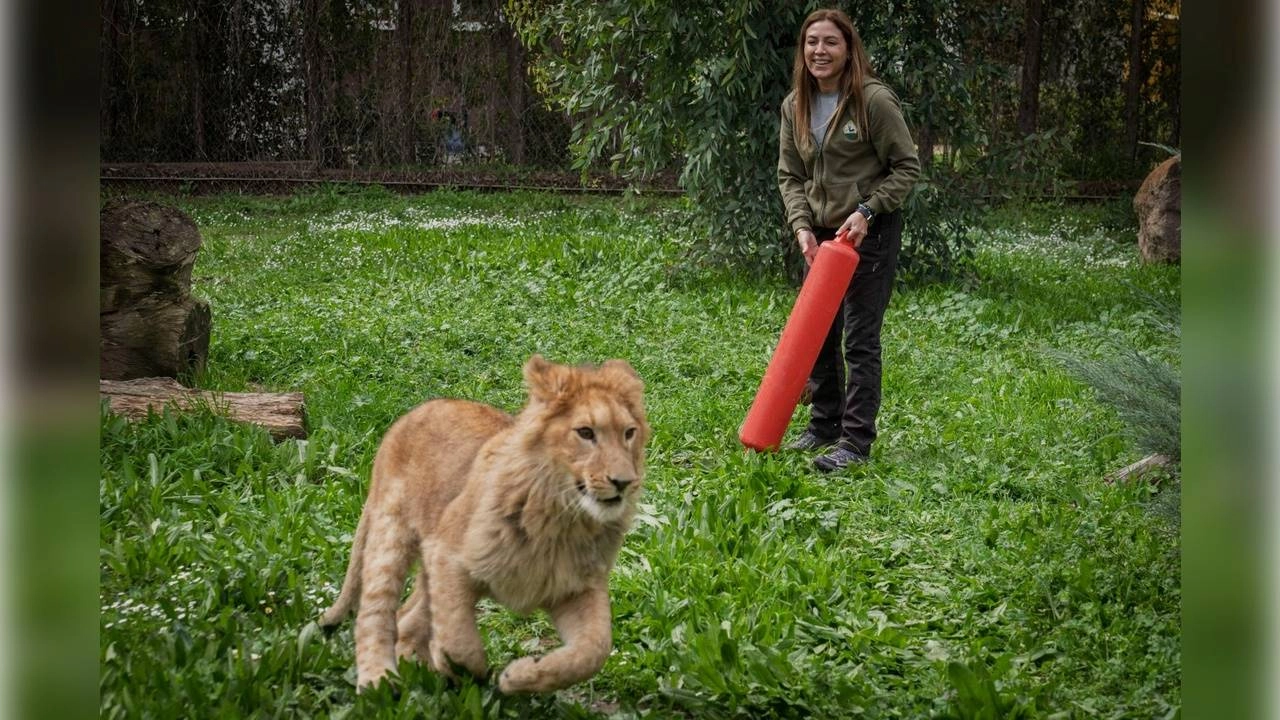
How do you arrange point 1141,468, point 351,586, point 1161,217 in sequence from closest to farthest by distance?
1. point 351,586
2. point 1141,468
3. point 1161,217

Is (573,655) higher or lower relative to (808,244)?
lower

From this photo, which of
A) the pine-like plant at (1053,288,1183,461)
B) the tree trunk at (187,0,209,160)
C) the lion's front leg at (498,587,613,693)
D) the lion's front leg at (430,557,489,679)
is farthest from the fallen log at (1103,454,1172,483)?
the tree trunk at (187,0,209,160)

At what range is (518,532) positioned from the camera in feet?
9.81

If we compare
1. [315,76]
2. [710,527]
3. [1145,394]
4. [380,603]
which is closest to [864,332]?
[1145,394]

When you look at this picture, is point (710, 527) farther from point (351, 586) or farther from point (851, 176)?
point (851, 176)

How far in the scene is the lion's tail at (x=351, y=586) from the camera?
350cm

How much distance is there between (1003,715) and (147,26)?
16.3 meters

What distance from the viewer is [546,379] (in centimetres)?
282

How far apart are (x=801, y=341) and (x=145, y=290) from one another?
11.1 ft

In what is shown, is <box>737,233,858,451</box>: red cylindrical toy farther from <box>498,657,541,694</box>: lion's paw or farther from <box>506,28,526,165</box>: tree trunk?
<box>506,28,526,165</box>: tree trunk

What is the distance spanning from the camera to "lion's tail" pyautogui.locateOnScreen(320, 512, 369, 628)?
3496mm

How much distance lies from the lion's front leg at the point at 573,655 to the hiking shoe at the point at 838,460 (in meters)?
2.97
